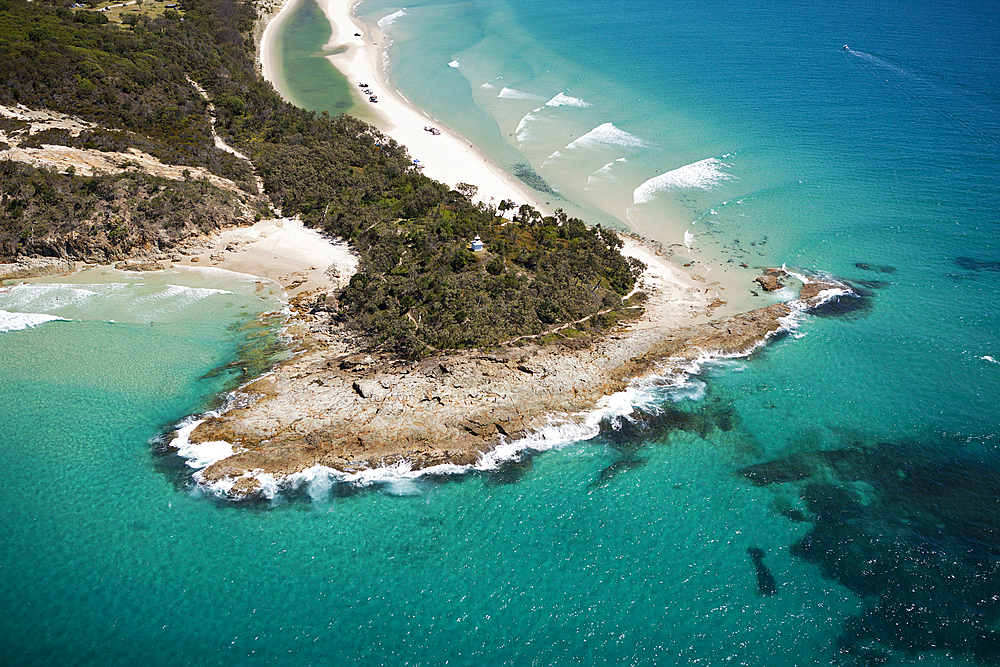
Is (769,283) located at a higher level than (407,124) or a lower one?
lower

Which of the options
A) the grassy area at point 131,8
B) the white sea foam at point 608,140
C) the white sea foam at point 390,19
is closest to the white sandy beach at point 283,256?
the white sea foam at point 608,140

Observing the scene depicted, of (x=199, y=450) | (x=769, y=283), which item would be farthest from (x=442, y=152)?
(x=199, y=450)

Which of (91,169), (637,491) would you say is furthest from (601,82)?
(637,491)

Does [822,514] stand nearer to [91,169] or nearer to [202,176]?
[202,176]

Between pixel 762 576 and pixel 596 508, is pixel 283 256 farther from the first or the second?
pixel 762 576

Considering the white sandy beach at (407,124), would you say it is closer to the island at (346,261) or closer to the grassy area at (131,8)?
the island at (346,261)

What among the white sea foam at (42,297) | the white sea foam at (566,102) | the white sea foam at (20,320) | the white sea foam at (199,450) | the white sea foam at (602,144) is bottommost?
the white sea foam at (199,450)
